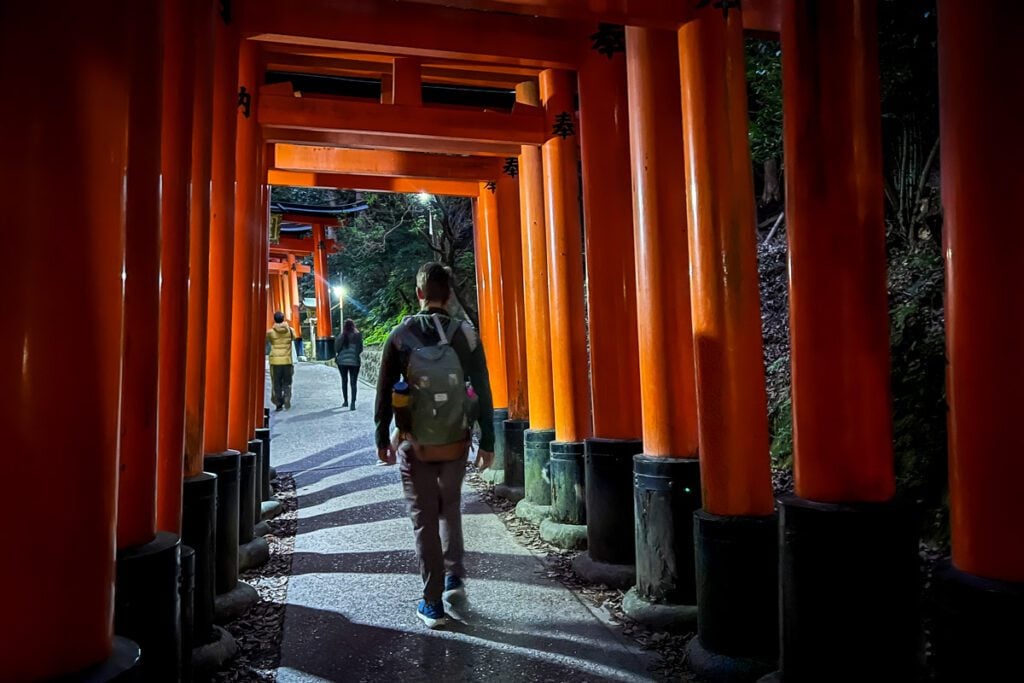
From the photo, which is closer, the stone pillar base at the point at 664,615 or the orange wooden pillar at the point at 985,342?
the orange wooden pillar at the point at 985,342

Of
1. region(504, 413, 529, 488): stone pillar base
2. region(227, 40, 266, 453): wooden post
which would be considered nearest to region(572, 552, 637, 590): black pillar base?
region(227, 40, 266, 453): wooden post

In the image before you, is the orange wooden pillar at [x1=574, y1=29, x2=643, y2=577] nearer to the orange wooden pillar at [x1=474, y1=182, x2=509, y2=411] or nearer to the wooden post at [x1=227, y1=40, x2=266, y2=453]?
the wooden post at [x1=227, y1=40, x2=266, y2=453]

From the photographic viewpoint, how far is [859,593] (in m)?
2.36

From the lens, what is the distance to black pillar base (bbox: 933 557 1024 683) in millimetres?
1850

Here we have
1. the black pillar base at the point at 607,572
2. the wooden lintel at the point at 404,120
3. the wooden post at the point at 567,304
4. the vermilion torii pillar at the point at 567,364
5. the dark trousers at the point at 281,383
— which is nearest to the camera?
the black pillar base at the point at 607,572

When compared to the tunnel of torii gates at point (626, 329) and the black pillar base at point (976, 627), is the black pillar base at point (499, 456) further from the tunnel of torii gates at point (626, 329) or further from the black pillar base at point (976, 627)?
the black pillar base at point (976, 627)

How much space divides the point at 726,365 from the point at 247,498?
133 inches

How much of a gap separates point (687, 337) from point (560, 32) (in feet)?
8.86

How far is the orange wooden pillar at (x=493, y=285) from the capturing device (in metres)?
8.41

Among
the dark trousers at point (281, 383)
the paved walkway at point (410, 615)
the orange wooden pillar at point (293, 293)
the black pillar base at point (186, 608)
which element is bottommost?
the paved walkway at point (410, 615)

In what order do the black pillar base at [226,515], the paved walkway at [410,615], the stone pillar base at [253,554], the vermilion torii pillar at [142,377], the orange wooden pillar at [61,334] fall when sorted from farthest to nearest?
the stone pillar base at [253,554] → the black pillar base at [226,515] → the paved walkway at [410,615] → the vermilion torii pillar at [142,377] → the orange wooden pillar at [61,334]

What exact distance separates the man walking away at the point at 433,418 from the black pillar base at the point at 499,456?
3.64m

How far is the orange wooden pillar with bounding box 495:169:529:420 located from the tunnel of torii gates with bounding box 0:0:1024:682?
2.35 metres

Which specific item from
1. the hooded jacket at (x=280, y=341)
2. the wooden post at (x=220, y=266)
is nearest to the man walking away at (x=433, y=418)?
the wooden post at (x=220, y=266)
